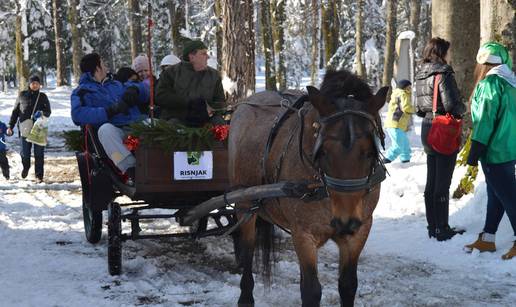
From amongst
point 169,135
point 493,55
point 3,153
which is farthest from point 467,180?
point 3,153

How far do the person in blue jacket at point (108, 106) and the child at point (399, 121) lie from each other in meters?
6.46

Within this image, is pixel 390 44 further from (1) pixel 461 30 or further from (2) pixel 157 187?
(2) pixel 157 187

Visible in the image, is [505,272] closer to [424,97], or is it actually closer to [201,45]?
[424,97]

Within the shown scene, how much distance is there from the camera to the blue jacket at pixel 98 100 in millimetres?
6633

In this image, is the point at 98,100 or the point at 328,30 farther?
the point at 328,30

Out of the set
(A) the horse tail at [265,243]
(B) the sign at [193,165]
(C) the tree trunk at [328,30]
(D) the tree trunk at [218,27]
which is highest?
(C) the tree trunk at [328,30]

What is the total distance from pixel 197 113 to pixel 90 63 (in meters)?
1.42

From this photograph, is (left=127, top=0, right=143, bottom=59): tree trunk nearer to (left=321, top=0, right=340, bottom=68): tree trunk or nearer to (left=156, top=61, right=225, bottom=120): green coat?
(left=321, top=0, right=340, bottom=68): tree trunk

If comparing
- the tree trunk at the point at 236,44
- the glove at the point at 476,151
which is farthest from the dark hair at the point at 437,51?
the tree trunk at the point at 236,44

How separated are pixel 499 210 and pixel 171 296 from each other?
11.5 ft

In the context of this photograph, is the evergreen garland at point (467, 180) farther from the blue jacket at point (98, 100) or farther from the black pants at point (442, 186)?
the blue jacket at point (98, 100)

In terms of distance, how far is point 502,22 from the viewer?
7609 millimetres

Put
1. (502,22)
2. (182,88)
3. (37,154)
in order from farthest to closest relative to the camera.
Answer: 1. (37,154)
2. (502,22)
3. (182,88)

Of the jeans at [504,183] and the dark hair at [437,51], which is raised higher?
the dark hair at [437,51]
